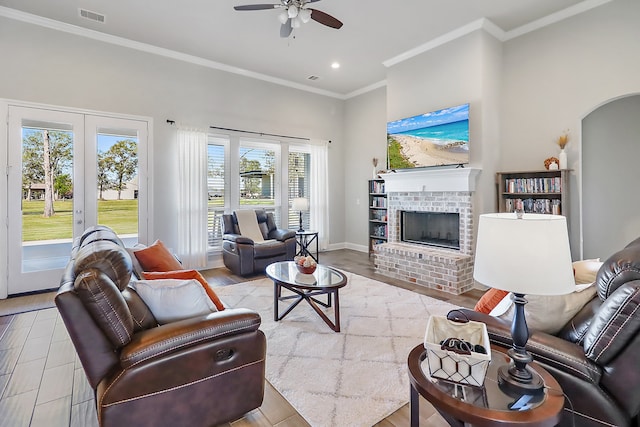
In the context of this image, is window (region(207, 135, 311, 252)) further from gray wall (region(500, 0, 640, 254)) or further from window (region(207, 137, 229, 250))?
gray wall (region(500, 0, 640, 254))

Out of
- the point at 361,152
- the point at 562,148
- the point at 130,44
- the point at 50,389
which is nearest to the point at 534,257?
the point at 50,389

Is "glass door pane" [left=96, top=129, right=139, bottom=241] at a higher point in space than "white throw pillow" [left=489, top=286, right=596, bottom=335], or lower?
higher

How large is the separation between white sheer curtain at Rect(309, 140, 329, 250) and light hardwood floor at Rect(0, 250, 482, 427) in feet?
15.0

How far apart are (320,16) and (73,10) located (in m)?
3.11

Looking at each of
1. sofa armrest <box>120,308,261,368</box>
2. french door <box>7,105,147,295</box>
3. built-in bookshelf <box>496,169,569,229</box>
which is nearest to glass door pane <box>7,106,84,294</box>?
french door <box>7,105,147,295</box>

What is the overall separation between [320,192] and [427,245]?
8.97 feet

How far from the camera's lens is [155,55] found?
16.1ft

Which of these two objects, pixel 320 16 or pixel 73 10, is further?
pixel 73 10

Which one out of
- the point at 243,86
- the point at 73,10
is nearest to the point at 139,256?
the point at 73,10

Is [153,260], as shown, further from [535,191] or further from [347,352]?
[535,191]

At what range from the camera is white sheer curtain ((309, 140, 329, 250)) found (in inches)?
269

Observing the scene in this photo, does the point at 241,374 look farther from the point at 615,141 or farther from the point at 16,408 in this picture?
the point at 615,141

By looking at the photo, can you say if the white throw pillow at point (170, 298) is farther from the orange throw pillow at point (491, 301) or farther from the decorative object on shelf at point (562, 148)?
the decorative object on shelf at point (562, 148)

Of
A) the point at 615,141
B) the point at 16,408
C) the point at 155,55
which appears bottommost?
the point at 16,408
